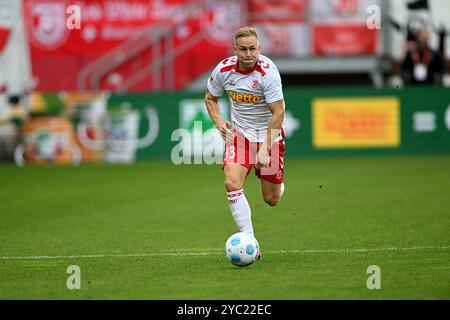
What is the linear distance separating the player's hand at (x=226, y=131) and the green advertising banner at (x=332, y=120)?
1519cm

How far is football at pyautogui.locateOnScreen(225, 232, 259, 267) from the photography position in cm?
924

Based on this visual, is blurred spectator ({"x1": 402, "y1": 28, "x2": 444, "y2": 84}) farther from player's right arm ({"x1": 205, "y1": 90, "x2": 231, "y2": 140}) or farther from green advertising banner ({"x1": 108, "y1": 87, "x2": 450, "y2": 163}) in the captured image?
player's right arm ({"x1": 205, "y1": 90, "x2": 231, "y2": 140})

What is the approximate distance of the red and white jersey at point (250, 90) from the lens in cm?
984

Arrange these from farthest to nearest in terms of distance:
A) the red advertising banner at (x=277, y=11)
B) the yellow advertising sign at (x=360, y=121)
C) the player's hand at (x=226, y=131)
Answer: the red advertising banner at (x=277, y=11) < the yellow advertising sign at (x=360, y=121) < the player's hand at (x=226, y=131)

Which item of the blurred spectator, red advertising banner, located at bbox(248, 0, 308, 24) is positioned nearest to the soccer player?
red advertising banner, located at bbox(248, 0, 308, 24)

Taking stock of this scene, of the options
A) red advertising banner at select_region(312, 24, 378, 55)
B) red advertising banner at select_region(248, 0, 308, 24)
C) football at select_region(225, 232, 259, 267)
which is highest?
red advertising banner at select_region(248, 0, 308, 24)

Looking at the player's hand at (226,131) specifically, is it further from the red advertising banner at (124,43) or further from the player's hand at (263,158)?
the red advertising banner at (124,43)

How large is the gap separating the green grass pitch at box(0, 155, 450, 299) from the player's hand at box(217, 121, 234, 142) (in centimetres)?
119

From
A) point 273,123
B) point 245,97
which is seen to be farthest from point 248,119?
point 273,123

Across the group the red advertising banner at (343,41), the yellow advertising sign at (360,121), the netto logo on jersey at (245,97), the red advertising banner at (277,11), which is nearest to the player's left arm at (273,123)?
the netto logo on jersey at (245,97)

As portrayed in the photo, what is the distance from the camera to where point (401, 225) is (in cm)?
1260

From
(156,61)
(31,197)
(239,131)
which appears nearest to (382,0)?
(156,61)

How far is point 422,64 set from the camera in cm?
2780

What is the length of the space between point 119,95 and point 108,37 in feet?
11.8
